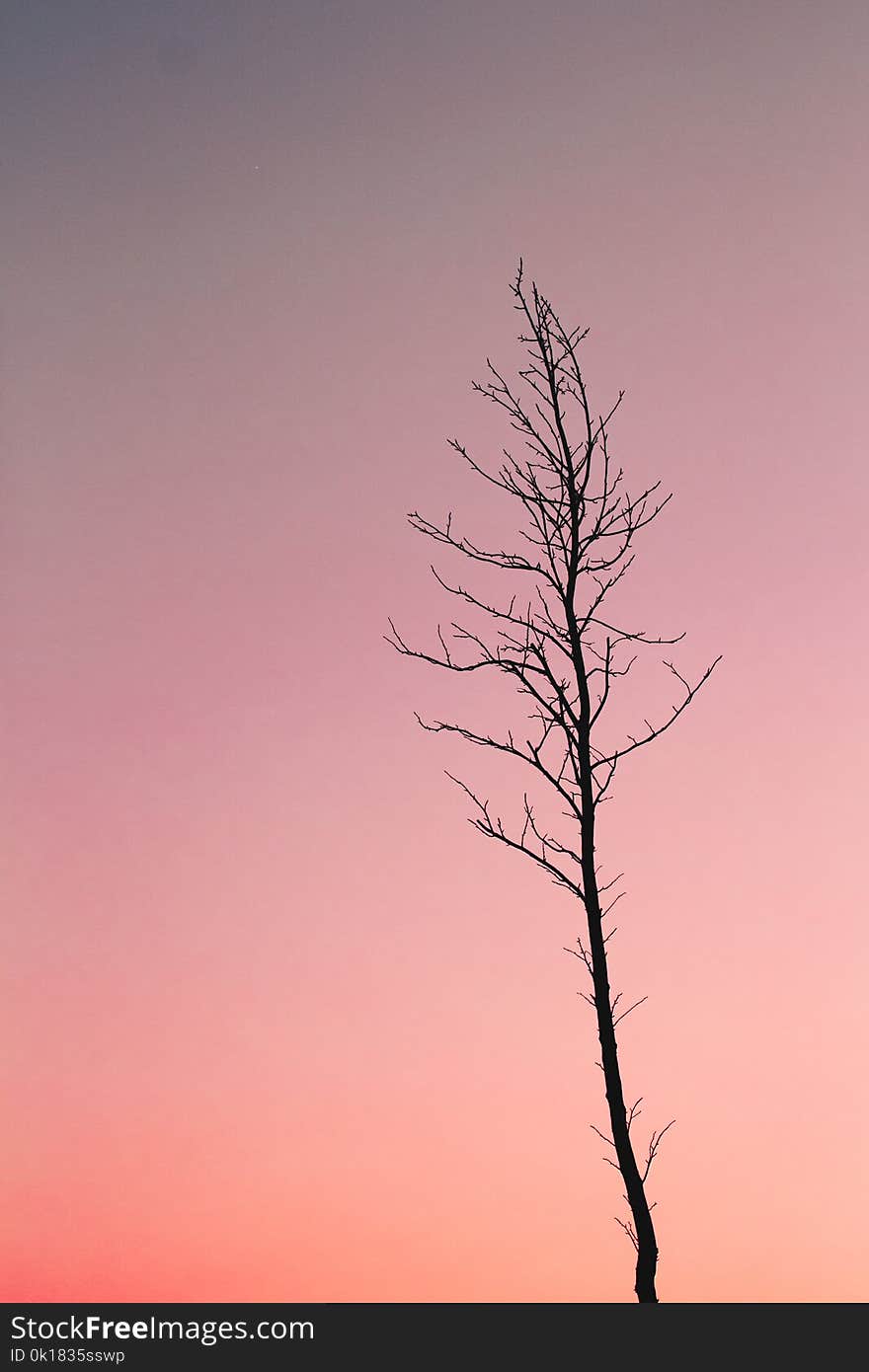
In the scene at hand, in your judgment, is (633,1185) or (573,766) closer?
(633,1185)

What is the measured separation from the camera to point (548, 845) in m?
4.88
